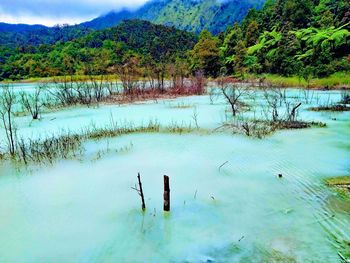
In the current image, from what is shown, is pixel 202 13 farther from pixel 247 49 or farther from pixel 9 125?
pixel 9 125

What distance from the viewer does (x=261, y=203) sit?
4.81 m

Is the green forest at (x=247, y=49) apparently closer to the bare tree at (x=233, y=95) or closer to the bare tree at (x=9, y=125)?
the bare tree at (x=233, y=95)

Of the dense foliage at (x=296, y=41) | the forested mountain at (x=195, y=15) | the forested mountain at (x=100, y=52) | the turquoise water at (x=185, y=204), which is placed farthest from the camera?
the forested mountain at (x=195, y=15)

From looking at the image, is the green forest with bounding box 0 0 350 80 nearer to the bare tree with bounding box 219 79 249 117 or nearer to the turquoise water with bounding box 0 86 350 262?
the bare tree with bounding box 219 79 249 117

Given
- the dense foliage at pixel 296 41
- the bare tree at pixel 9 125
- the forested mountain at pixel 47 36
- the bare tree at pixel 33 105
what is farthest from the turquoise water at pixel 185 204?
the forested mountain at pixel 47 36

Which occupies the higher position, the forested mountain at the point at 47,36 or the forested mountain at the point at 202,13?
the forested mountain at the point at 202,13

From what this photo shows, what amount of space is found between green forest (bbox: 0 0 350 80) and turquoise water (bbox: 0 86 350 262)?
1564cm

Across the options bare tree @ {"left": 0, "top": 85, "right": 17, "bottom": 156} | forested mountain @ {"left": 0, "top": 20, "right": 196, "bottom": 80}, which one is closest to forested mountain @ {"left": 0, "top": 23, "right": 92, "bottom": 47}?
forested mountain @ {"left": 0, "top": 20, "right": 196, "bottom": 80}

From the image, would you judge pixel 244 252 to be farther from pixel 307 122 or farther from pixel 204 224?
pixel 307 122

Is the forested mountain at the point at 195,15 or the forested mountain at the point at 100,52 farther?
the forested mountain at the point at 195,15

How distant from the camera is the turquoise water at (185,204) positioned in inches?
147

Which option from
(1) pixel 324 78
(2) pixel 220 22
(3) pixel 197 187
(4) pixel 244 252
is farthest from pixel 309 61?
(2) pixel 220 22

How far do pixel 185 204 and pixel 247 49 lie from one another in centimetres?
2727

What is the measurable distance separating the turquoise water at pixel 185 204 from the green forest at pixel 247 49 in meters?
15.6
